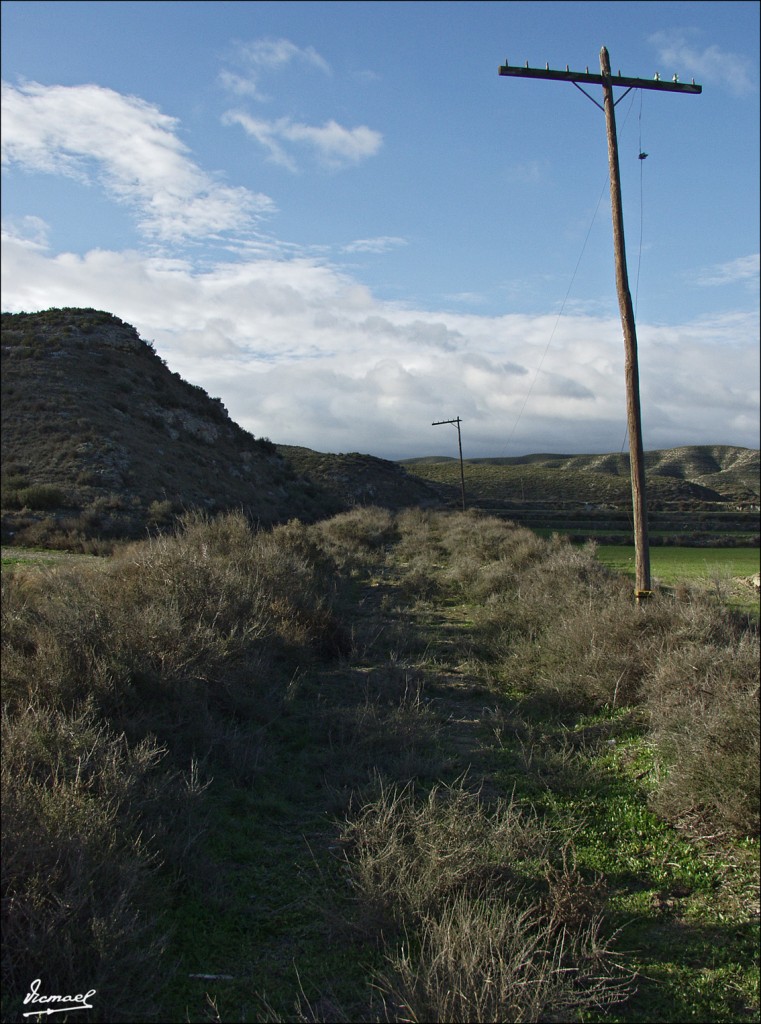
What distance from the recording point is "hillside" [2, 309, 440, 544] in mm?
21547

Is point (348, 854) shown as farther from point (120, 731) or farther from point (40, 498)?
point (40, 498)

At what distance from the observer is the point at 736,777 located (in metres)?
4.92

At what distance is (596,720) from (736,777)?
2447 millimetres

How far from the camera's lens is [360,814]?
505 centimetres

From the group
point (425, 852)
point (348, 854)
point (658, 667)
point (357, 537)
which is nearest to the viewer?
point (425, 852)

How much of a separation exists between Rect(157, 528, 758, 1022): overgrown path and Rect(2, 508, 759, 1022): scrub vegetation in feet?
0.07

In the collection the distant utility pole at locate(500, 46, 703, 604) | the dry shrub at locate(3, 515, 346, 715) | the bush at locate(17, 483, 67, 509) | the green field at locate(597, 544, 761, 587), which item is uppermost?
the distant utility pole at locate(500, 46, 703, 604)

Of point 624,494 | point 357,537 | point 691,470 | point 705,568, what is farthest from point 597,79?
point 691,470

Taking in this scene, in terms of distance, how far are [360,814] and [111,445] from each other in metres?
24.5

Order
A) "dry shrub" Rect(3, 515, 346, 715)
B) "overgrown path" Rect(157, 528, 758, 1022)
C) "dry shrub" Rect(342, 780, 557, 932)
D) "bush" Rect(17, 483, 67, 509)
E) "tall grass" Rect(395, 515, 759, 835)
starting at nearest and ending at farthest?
"overgrown path" Rect(157, 528, 758, 1022) → "dry shrub" Rect(342, 780, 557, 932) → "tall grass" Rect(395, 515, 759, 835) → "dry shrub" Rect(3, 515, 346, 715) → "bush" Rect(17, 483, 67, 509)

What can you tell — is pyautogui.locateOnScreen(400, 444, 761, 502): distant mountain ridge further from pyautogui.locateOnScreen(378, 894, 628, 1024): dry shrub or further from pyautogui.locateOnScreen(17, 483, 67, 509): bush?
pyautogui.locateOnScreen(378, 894, 628, 1024): dry shrub

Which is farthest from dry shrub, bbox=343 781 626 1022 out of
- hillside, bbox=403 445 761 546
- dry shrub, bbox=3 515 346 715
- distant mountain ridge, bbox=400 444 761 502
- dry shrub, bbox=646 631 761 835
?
distant mountain ridge, bbox=400 444 761 502

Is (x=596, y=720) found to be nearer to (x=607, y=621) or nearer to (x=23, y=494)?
(x=607, y=621)

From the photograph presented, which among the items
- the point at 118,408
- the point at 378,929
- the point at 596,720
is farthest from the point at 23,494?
the point at 378,929
